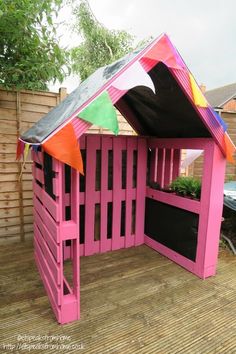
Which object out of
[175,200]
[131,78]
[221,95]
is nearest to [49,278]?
[175,200]

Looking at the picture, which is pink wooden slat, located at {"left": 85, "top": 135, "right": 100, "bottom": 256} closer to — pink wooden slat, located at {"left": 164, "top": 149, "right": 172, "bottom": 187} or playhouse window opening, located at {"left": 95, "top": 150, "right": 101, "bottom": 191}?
playhouse window opening, located at {"left": 95, "top": 150, "right": 101, "bottom": 191}

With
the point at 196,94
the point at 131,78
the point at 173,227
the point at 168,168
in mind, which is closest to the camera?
the point at 131,78

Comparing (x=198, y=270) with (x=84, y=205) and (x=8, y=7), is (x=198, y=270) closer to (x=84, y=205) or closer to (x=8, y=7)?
(x=84, y=205)

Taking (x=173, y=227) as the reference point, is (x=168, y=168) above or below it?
above

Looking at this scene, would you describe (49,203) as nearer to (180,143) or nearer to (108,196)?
(108,196)

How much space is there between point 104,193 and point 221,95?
17426 mm

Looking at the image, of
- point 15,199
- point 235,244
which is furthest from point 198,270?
point 15,199

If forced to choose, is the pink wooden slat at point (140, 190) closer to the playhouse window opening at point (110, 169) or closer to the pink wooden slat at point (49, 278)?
the playhouse window opening at point (110, 169)

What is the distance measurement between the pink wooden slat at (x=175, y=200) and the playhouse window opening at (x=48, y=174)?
5.10ft

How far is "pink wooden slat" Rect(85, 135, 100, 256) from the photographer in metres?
3.06

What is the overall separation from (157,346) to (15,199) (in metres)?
2.67

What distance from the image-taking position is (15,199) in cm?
349

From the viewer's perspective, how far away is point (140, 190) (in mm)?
3475

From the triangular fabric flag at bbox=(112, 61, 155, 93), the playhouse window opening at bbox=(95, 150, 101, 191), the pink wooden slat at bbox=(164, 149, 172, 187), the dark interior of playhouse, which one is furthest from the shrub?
the triangular fabric flag at bbox=(112, 61, 155, 93)
